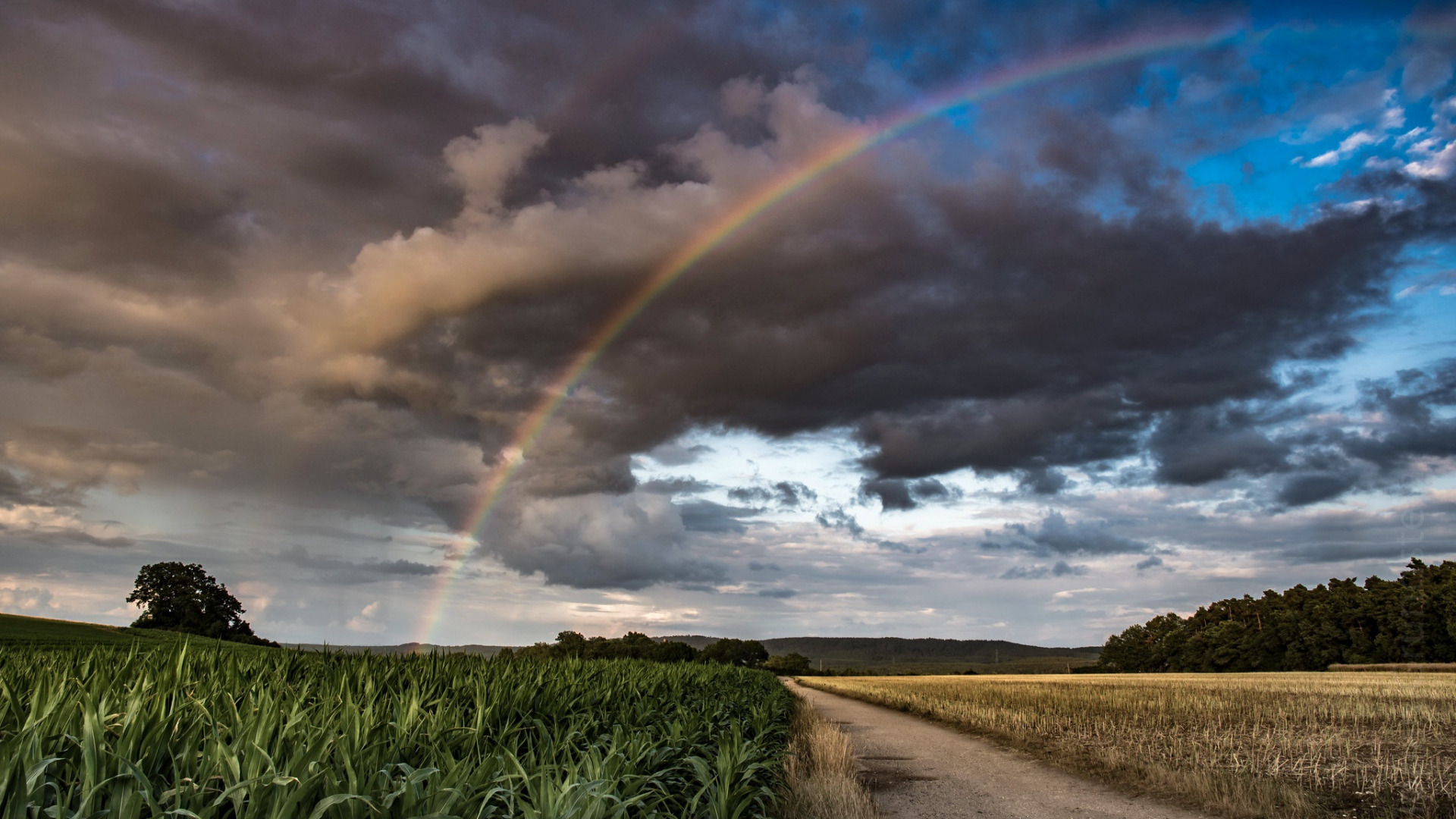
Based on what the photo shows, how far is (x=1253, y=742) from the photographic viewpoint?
19359mm

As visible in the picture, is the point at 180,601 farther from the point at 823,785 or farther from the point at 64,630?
the point at 823,785

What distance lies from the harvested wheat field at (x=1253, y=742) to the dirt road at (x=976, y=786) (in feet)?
3.07

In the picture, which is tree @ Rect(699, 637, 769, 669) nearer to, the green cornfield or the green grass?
the green grass

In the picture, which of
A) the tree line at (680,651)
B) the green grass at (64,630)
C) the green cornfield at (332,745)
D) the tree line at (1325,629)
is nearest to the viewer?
the green cornfield at (332,745)

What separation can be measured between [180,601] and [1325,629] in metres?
156

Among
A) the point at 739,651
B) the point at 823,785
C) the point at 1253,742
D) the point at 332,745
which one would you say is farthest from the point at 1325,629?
the point at 332,745

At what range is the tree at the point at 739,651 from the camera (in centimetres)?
13825

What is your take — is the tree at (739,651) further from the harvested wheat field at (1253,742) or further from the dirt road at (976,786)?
the dirt road at (976,786)

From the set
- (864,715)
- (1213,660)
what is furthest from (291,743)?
(1213,660)

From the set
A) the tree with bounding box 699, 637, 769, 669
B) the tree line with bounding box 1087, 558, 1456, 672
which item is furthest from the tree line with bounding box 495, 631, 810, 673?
the tree line with bounding box 1087, 558, 1456, 672

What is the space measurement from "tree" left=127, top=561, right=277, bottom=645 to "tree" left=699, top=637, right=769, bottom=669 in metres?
72.4

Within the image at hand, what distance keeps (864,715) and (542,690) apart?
129 feet

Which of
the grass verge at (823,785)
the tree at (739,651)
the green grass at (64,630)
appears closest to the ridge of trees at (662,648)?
the tree at (739,651)

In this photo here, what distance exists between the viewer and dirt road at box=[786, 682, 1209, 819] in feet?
51.1
